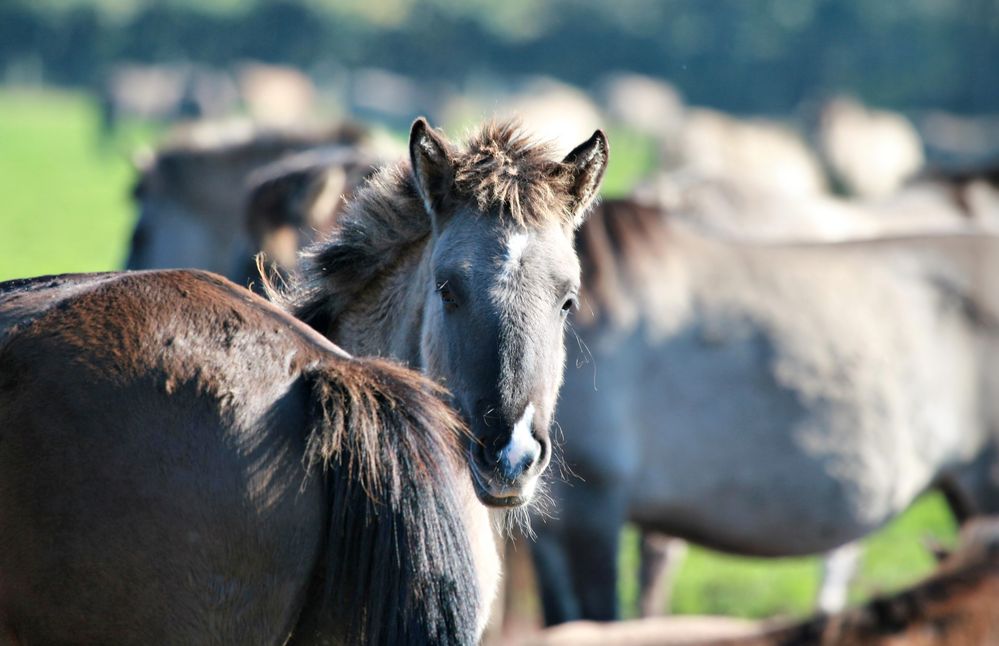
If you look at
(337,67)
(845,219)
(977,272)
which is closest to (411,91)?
(337,67)

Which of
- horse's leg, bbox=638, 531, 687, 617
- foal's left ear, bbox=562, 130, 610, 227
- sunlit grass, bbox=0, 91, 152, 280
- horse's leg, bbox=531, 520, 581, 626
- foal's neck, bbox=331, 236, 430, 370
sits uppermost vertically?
foal's left ear, bbox=562, 130, 610, 227

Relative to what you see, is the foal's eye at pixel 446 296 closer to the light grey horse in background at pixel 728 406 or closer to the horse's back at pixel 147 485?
the horse's back at pixel 147 485

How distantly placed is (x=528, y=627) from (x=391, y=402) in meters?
1.65

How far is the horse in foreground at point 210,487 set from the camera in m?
2.21

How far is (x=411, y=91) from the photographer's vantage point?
55.2 m

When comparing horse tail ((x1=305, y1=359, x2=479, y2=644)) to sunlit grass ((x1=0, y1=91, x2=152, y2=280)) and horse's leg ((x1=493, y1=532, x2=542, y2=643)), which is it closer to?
horse's leg ((x1=493, y1=532, x2=542, y2=643))

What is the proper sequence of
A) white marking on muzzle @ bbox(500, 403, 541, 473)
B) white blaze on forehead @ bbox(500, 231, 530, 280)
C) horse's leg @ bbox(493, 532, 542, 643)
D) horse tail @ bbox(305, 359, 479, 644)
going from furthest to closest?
horse's leg @ bbox(493, 532, 542, 643)
white blaze on forehead @ bbox(500, 231, 530, 280)
white marking on muzzle @ bbox(500, 403, 541, 473)
horse tail @ bbox(305, 359, 479, 644)

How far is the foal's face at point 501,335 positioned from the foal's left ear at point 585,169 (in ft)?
0.55

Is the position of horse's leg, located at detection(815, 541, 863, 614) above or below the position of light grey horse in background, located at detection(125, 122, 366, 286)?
below

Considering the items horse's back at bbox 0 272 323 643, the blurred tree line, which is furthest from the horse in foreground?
the blurred tree line

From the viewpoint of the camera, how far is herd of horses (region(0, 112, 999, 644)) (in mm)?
2244

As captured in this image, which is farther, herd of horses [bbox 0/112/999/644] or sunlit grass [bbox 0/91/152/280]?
sunlit grass [bbox 0/91/152/280]

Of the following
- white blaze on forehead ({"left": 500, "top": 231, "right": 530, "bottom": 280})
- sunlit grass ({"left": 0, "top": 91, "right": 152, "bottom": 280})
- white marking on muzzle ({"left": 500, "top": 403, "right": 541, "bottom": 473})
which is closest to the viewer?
white marking on muzzle ({"left": 500, "top": 403, "right": 541, "bottom": 473})

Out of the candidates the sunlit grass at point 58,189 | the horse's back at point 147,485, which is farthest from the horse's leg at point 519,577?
the sunlit grass at point 58,189
